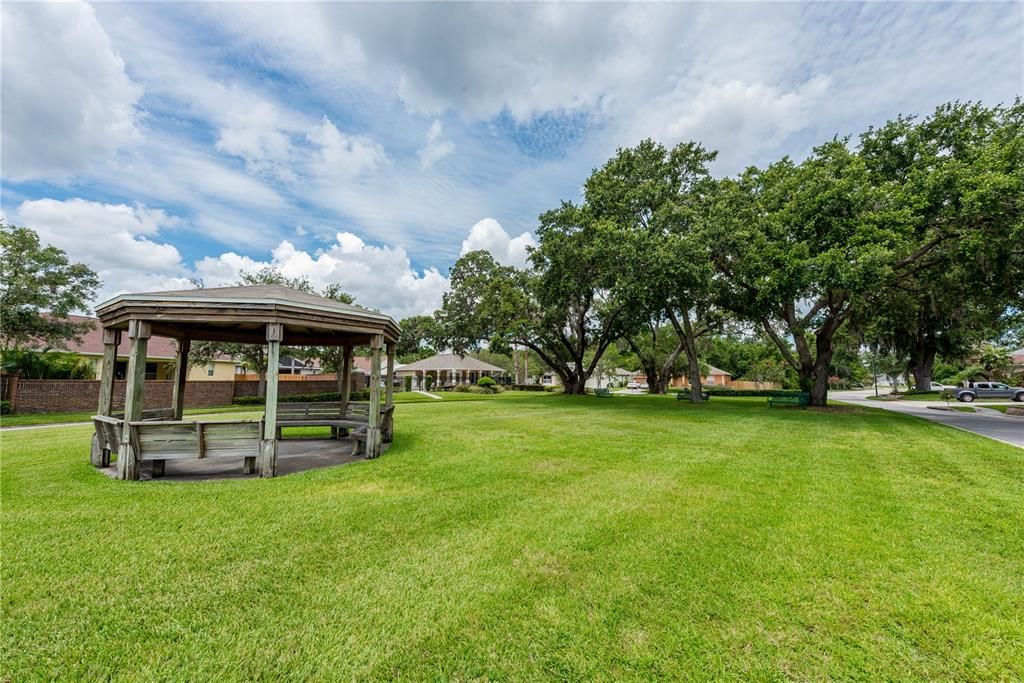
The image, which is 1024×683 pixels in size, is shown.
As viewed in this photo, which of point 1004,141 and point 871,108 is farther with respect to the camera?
point 871,108

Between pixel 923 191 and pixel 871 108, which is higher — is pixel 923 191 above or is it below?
below

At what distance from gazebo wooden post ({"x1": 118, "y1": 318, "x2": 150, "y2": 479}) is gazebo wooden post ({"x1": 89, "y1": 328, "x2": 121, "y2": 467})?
0.96m

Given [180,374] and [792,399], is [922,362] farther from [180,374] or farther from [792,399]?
[180,374]

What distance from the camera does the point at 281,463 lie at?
25.1 feet

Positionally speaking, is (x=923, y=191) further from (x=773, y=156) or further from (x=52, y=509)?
(x=52, y=509)

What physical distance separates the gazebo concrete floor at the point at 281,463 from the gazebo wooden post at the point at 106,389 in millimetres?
226

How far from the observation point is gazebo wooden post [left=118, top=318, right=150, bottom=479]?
6.27 m

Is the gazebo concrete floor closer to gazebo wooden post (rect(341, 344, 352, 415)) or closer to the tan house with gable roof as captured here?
gazebo wooden post (rect(341, 344, 352, 415))

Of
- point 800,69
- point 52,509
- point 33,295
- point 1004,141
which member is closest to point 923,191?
point 1004,141

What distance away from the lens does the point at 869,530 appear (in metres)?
4.58

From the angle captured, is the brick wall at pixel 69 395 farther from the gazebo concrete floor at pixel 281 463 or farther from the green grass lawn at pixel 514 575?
the green grass lawn at pixel 514 575

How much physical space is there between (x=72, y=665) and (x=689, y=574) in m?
4.20

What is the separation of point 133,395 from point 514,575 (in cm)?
647

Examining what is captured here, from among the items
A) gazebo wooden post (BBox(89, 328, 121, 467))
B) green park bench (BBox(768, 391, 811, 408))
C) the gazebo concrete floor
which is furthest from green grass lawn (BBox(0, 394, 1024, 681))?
green park bench (BBox(768, 391, 811, 408))
